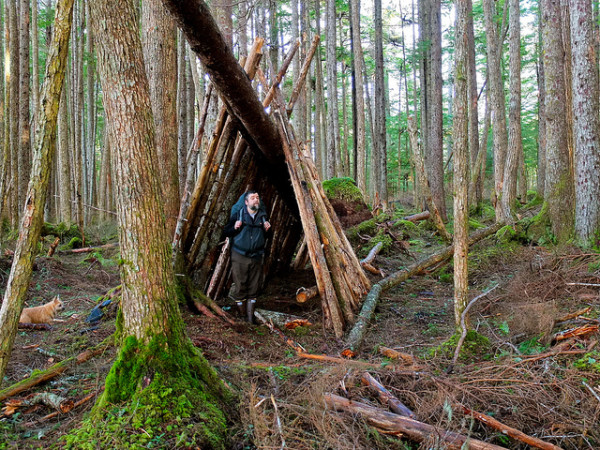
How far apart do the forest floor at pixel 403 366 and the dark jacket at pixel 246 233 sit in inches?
39.7

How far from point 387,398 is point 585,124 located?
5650mm

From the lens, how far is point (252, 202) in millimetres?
5492

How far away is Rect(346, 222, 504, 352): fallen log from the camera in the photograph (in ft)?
15.2

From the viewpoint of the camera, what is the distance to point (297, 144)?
612cm

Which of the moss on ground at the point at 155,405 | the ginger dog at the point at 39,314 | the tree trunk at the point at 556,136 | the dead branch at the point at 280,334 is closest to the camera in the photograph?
the moss on ground at the point at 155,405

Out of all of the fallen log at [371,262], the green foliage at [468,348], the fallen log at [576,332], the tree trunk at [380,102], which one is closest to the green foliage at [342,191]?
the fallen log at [371,262]

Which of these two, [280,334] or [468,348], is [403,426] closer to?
[468,348]

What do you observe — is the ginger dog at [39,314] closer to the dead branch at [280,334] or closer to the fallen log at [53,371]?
the fallen log at [53,371]

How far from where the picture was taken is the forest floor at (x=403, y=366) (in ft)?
8.65

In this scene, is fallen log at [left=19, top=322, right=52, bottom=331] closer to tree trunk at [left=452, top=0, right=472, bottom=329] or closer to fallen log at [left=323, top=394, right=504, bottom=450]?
fallen log at [left=323, top=394, right=504, bottom=450]

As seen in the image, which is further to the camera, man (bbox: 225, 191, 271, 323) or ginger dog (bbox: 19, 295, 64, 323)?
man (bbox: 225, 191, 271, 323)

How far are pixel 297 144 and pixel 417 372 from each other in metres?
3.85

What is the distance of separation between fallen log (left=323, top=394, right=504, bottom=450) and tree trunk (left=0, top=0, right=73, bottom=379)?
6.62 ft

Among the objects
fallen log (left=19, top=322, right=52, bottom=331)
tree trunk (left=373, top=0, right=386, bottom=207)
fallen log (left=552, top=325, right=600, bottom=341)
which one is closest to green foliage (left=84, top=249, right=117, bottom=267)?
fallen log (left=19, top=322, right=52, bottom=331)
